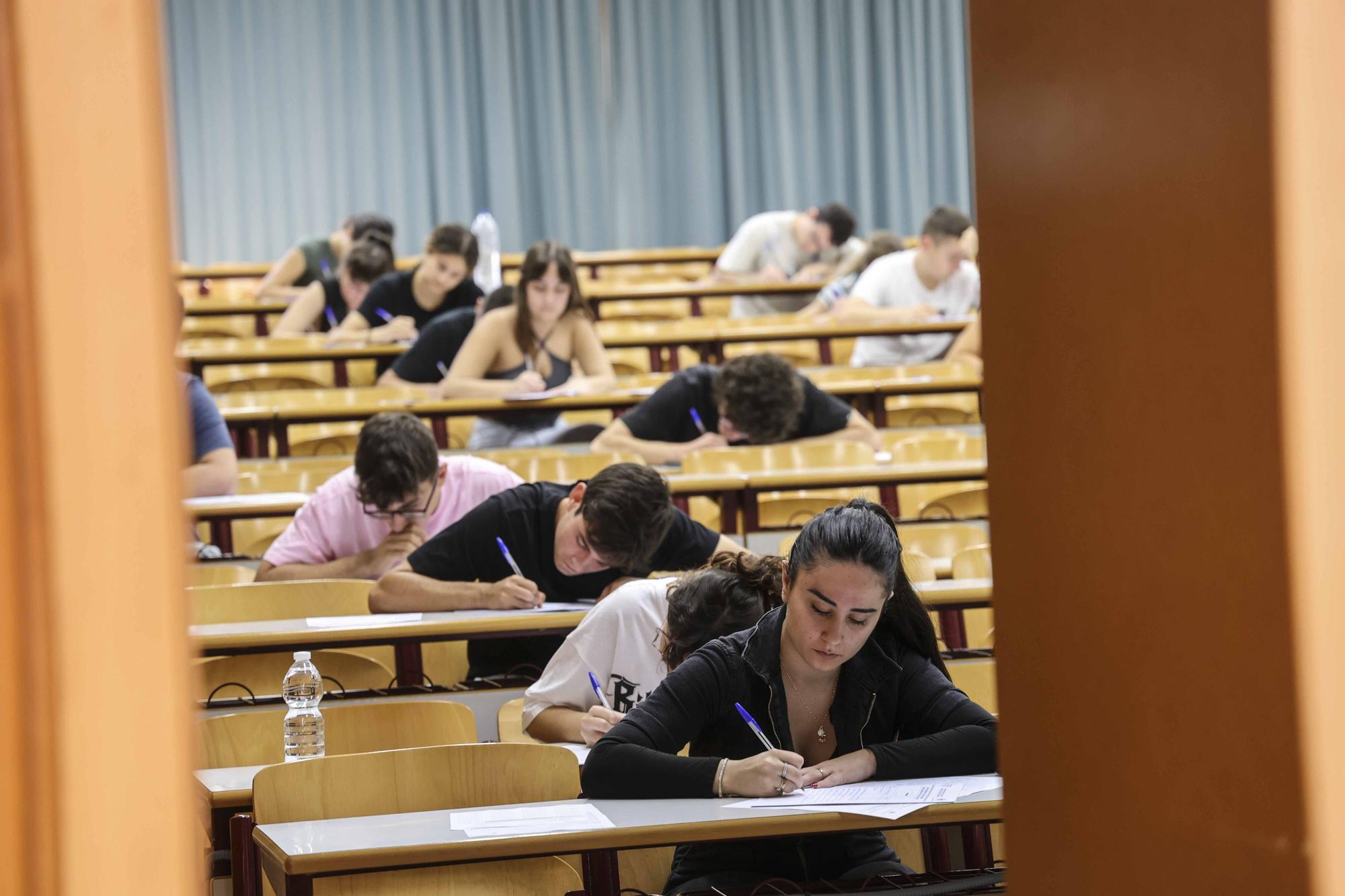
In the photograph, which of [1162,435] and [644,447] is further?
[644,447]

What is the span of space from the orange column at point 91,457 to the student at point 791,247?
26.5 ft

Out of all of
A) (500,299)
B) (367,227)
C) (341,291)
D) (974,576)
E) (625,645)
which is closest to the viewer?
(625,645)

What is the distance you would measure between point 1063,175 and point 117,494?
570 mm

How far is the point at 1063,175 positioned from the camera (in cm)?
89

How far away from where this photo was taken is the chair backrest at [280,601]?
3354 millimetres

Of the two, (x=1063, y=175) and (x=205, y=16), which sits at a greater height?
(x=205, y=16)

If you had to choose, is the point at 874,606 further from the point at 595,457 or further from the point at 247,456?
the point at 247,456

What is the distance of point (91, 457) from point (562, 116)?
11.4m

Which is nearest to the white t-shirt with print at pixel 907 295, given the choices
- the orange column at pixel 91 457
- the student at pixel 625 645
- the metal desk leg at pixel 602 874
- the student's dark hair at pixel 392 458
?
the student's dark hair at pixel 392 458

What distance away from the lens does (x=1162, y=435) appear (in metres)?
0.83

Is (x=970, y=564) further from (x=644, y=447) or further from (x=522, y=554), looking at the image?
(x=644, y=447)

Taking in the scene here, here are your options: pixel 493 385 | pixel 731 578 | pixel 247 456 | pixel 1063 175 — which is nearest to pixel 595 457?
pixel 493 385

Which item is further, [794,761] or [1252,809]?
[794,761]

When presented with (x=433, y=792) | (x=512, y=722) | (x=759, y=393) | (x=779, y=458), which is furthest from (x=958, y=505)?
(x=433, y=792)
